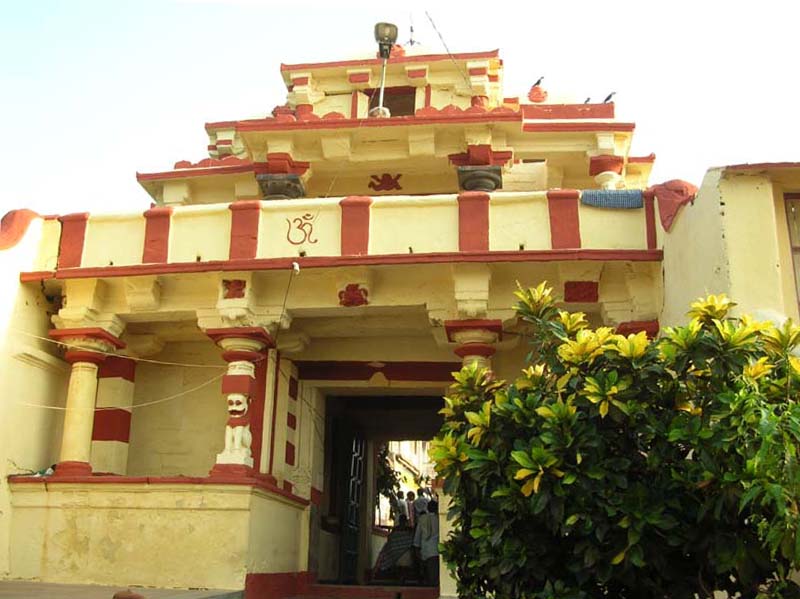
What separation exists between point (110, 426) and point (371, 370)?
3533 millimetres

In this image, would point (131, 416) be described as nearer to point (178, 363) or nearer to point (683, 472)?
point (178, 363)

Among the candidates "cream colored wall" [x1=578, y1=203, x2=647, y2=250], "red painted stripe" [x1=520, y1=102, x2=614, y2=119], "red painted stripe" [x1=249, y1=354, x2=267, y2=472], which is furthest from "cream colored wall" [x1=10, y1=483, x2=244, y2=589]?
"red painted stripe" [x1=520, y1=102, x2=614, y2=119]

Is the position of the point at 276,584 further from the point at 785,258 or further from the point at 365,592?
the point at 785,258

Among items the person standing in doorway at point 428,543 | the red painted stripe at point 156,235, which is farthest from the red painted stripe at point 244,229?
the person standing in doorway at point 428,543

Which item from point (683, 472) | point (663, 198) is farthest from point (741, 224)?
point (683, 472)

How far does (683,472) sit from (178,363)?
8249 mm

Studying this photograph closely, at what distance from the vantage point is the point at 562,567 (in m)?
5.36

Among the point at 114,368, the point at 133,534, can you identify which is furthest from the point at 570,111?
the point at 133,534

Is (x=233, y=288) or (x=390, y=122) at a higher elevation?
(x=390, y=122)

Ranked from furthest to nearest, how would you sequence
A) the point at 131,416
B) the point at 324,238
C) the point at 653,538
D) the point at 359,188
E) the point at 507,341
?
the point at 359,188, the point at 131,416, the point at 507,341, the point at 324,238, the point at 653,538

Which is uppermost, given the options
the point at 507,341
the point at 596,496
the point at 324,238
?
the point at 324,238

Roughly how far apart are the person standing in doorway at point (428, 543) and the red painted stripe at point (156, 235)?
528 cm

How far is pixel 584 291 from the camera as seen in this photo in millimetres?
9969

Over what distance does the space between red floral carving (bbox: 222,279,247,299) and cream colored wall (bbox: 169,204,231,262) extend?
298mm
